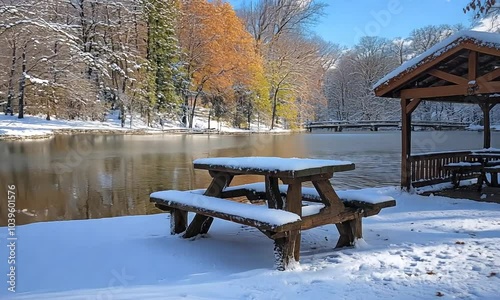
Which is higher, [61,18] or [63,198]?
[61,18]

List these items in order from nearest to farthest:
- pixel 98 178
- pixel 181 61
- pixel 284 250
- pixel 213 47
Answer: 1. pixel 284 250
2. pixel 98 178
3. pixel 213 47
4. pixel 181 61

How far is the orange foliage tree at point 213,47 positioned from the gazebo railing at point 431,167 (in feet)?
88.1

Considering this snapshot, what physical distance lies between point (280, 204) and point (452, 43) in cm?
461

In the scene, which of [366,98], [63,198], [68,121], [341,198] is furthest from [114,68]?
[366,98]

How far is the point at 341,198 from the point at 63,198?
576 centimetres

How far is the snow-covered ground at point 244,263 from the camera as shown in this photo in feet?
9.73

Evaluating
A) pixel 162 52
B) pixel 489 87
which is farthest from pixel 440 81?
pixel 162 52

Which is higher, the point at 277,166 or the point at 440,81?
the point at 440,81

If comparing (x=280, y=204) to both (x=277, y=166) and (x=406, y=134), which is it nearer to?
(x=277, y=166)

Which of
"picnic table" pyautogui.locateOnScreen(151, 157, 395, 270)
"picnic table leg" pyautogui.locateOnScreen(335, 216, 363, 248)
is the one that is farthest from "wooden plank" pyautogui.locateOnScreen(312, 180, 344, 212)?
"picnic table leg" pyautogui.locateOnScreen(335, 216, 363, 248)

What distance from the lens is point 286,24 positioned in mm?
45031

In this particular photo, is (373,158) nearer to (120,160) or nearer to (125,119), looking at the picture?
(120,160)

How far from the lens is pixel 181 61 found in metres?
35.0

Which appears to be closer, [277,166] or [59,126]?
[277,166]
